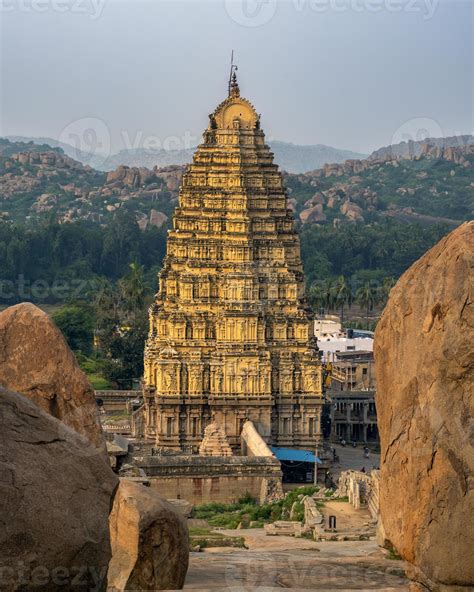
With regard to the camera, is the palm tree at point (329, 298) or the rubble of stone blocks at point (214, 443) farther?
the palm tree at point (329, 298)

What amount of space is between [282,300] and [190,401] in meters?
4.48

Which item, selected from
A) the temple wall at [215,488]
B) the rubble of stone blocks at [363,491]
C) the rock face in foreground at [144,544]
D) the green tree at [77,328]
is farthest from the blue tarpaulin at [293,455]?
the rock face in foreground at [144,544]

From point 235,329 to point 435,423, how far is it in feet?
119

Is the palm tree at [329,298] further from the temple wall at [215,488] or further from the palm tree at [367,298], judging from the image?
the temple wall at [215,488]

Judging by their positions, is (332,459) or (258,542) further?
(332,459)

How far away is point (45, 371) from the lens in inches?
777

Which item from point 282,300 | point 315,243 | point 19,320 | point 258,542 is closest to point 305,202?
point 315,243

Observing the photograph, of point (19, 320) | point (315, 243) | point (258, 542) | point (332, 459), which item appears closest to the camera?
point (19, 320)

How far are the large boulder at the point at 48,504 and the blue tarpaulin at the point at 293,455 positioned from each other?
3610cm

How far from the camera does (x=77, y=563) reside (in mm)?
13898

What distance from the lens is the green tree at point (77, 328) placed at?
77062mm

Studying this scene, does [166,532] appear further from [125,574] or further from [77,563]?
[77,563]

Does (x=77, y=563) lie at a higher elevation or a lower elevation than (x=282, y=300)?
lower

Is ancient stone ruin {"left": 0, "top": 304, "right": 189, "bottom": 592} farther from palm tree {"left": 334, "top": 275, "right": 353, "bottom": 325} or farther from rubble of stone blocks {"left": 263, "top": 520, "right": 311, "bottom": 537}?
palm tree {"left": 334, "top": 275, "right": 353, "bottom": 325}
